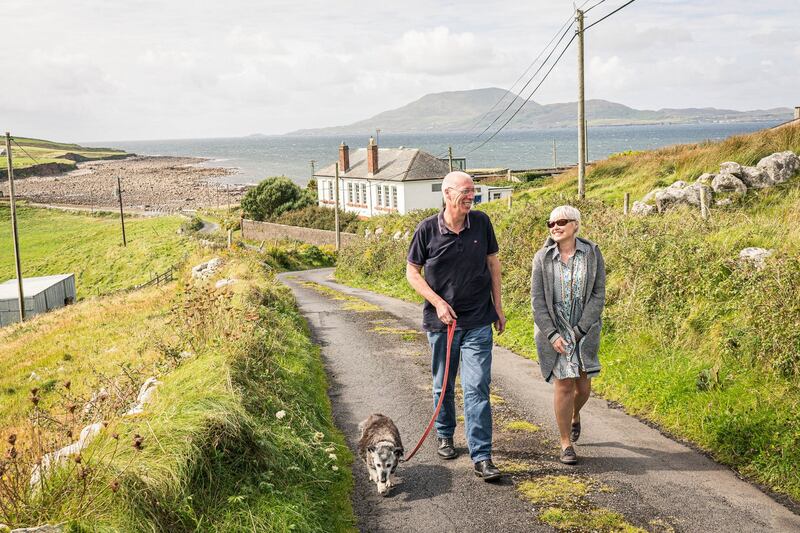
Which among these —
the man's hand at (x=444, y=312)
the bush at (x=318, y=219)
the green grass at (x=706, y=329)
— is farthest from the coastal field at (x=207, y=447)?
the bush at (x=318, y=219)

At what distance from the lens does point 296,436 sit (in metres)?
6.59

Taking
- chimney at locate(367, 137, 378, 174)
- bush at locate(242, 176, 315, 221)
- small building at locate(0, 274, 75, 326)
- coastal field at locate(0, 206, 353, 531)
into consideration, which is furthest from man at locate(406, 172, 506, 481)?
bush at locate(242, 176, 315, 221)

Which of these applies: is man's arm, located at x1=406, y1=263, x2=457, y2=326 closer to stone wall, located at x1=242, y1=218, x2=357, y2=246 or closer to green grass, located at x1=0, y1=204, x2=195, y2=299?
stone wall, located at x1=242, y1=218, x2=357, y2=246

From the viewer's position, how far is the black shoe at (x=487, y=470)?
6031 mm

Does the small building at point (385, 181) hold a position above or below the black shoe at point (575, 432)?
above

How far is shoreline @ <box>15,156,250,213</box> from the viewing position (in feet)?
370

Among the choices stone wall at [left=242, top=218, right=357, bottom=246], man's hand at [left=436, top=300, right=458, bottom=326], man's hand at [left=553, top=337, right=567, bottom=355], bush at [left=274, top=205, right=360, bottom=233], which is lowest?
stone wall at [left=242, top=218, right=357, bottom=246]

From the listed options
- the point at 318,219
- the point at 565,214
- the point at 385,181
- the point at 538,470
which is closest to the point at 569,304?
the point at 565,214

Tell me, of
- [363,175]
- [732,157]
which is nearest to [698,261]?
[732,157]

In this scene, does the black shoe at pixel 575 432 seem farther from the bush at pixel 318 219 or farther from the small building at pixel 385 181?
the bush at pixel 318 219

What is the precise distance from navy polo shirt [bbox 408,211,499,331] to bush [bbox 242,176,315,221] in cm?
6102

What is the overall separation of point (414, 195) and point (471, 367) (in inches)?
1879

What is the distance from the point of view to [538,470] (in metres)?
6.31

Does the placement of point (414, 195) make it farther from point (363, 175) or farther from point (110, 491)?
point (110, 491)
